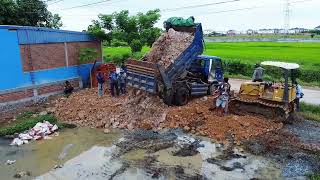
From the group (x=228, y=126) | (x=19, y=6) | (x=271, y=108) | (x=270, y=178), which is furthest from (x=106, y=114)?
(x=19, y=6)

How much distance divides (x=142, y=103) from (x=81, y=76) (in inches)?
300

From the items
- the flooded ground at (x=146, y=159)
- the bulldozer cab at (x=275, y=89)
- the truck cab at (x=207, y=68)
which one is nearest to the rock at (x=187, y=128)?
the flooded ground at (x=146, y=159)

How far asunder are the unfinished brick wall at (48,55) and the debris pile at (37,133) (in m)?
5.28

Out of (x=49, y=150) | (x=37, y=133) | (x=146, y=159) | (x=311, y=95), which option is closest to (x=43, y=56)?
(x=37, y=133)

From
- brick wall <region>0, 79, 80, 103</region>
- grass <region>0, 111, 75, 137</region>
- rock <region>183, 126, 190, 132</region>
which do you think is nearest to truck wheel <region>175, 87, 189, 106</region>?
rock <region>183, 126, 190, 132</region>

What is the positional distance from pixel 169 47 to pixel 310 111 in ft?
25.3

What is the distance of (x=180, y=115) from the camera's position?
623 inches

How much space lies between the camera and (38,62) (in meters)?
20.3

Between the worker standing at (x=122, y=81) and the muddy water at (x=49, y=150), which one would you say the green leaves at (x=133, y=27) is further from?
the muddy water at (x=49, y=150)

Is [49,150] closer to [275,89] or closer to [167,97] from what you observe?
[167,97]

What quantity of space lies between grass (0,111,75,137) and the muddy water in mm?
632

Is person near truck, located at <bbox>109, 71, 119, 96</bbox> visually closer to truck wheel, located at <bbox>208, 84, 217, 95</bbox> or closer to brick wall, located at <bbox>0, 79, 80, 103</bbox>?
brick wall, located at <bbox>0, 79, 80, 103</bbox>

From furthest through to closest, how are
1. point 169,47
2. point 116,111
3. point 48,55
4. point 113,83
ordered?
point 48,55, point 113,83, point 169,47, point 116,111

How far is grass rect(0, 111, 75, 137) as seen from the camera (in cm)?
1530
